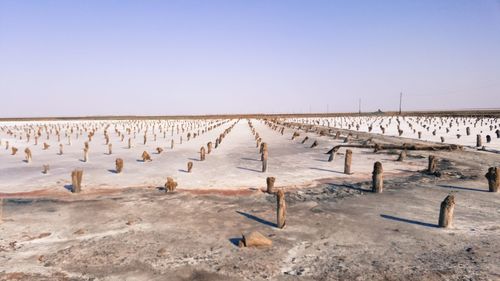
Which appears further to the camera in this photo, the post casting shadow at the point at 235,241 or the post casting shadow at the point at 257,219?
the post casting shadow at the point at 257,219

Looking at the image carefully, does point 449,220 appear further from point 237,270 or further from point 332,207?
point 237,270

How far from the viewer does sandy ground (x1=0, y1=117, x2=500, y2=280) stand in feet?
24.1

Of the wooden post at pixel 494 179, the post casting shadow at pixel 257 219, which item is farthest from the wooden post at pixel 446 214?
the wooden post at pixel 494 179

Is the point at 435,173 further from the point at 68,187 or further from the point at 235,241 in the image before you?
the point at 68,187

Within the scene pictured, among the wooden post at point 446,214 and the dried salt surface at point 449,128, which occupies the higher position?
the dried salt surface at point 449,128

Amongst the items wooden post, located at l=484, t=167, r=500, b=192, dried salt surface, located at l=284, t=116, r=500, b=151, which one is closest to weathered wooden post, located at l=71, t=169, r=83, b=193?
wooden post, located at l=484, t=167, r=500, b=192

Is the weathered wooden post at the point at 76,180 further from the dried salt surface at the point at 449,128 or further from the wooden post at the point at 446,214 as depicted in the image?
the dried salt surface at the point at 449,128

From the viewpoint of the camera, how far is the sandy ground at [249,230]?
736 cm

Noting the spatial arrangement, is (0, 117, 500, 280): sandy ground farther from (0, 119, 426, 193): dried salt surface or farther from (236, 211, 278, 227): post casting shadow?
→ (0, 119, 426, 193): dried salt surface

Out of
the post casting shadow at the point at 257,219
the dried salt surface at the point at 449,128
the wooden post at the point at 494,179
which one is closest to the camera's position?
the post casting shadow at the point at 257,219

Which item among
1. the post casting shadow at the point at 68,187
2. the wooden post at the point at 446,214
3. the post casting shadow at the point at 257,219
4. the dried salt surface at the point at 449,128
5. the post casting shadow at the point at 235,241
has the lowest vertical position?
the post casting shadow at the point at 68,187

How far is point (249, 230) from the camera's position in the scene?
9742mm

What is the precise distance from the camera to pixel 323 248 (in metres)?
8.48

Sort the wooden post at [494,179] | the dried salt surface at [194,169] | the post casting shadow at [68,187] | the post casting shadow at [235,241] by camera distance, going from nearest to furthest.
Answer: the post casting shadow at [235,241] → the wooden post at [494,179] → the post casting shadow at [68,187] → the dried salt surface at [194,169]
